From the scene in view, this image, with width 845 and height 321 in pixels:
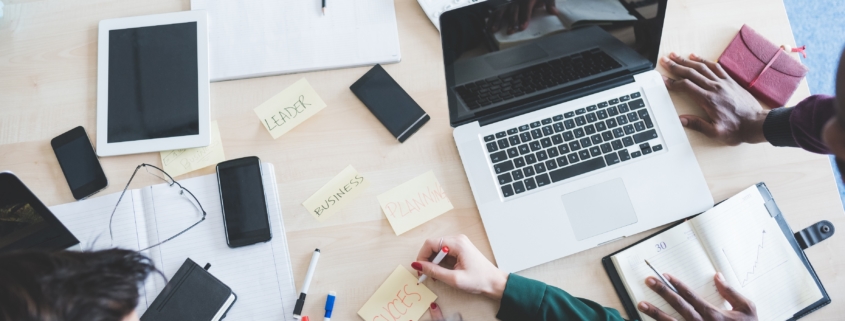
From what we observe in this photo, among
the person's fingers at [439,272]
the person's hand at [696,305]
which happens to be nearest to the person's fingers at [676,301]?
the person's hand at [696,305]

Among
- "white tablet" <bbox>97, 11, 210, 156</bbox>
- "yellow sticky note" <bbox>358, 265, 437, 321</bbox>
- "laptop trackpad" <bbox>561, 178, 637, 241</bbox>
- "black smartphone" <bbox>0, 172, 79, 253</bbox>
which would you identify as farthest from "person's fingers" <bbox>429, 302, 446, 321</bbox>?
"black smartphone" <bbox>0, 172, 79, 253</bbox>

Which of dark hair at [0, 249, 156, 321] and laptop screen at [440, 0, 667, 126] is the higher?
laptop screen at [440, 0, 667, 126]

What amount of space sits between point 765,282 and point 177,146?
92cm

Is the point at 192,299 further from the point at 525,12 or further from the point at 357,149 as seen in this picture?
the point at 525,12

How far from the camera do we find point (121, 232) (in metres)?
0.82

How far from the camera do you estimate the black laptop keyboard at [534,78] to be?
789 mm

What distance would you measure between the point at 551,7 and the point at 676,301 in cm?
45

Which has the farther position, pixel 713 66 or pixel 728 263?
pixel 713 66

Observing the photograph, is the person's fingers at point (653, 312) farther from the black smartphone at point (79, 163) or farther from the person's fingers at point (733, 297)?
the black smartphone at point (79, 163)

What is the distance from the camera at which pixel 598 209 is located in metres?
0.81

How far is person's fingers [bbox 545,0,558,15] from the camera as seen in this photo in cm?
69

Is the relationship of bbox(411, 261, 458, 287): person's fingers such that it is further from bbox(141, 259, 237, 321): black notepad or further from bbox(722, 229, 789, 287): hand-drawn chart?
bbox(722, 229, 789, 287): hand-drawn chart

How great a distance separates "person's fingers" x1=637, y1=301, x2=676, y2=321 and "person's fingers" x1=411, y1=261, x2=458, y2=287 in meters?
0.27

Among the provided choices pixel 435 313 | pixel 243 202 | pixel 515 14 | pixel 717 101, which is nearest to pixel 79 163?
pixel 243 202
